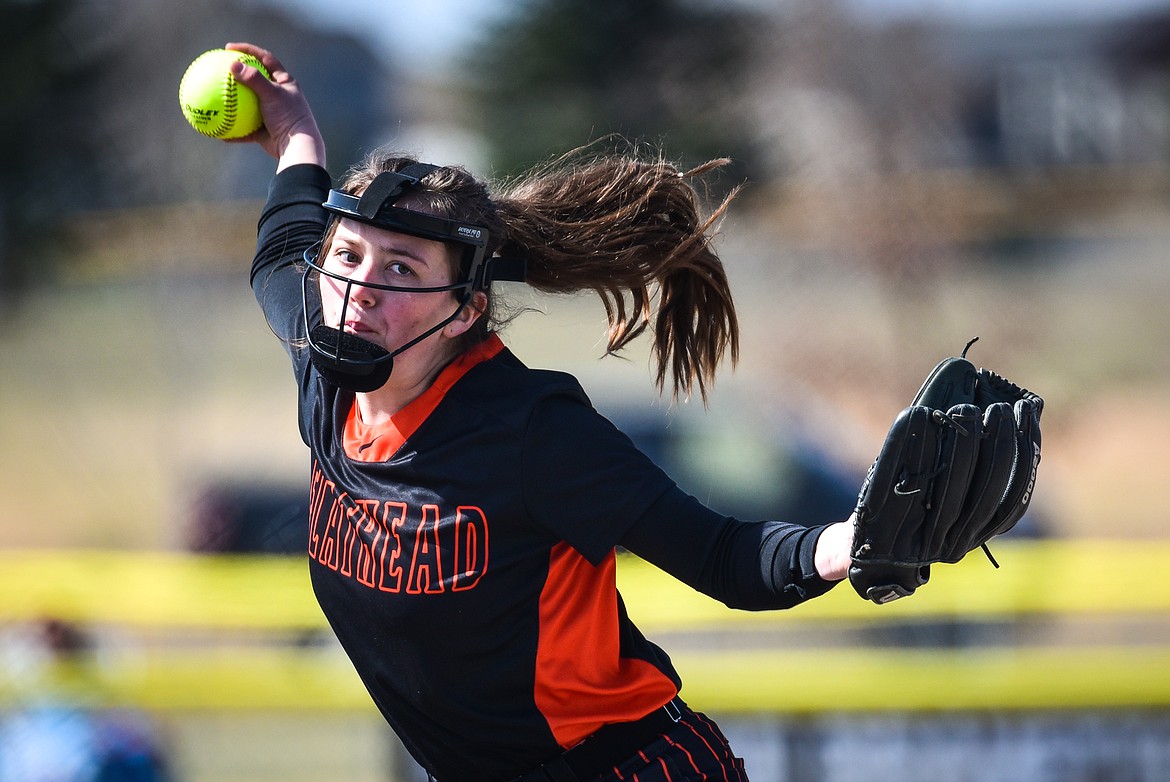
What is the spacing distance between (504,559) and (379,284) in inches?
19.9

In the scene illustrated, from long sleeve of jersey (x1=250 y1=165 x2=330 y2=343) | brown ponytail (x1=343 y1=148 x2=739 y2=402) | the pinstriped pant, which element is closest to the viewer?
the pinstriped pant

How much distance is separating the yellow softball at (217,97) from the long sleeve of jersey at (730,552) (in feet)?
4.59

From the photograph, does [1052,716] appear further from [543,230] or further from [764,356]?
[764,356]

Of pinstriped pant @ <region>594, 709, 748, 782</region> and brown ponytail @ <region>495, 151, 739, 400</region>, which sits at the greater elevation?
brown ponytail @ <region>495, 151, 739, 400</region>

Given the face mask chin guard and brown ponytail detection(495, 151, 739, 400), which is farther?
brown ponytail detection(495, 151, 739, 400)

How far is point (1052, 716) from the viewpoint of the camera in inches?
171

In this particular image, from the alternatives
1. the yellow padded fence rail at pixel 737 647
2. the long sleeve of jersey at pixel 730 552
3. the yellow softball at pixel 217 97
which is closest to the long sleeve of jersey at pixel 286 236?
the yellow softball at pixel 217 97

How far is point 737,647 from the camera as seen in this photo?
15.9 ft

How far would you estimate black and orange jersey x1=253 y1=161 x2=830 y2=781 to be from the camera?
211 cm

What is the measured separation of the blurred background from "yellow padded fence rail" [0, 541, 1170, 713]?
1 centimetres

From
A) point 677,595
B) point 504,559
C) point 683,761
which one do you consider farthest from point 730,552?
point 677,595

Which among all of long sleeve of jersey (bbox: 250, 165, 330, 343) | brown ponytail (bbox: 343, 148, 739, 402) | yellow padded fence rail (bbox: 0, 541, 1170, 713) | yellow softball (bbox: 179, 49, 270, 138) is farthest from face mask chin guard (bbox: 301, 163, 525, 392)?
yellow padded fence rail (bbox: 0, 541, 1170, 713)

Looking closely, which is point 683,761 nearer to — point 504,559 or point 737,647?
point 504,559

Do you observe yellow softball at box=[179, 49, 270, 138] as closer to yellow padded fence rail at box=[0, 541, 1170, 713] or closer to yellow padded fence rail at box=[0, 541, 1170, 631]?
yellow padded fence rail at box=[0, 541, 1170, 713]
